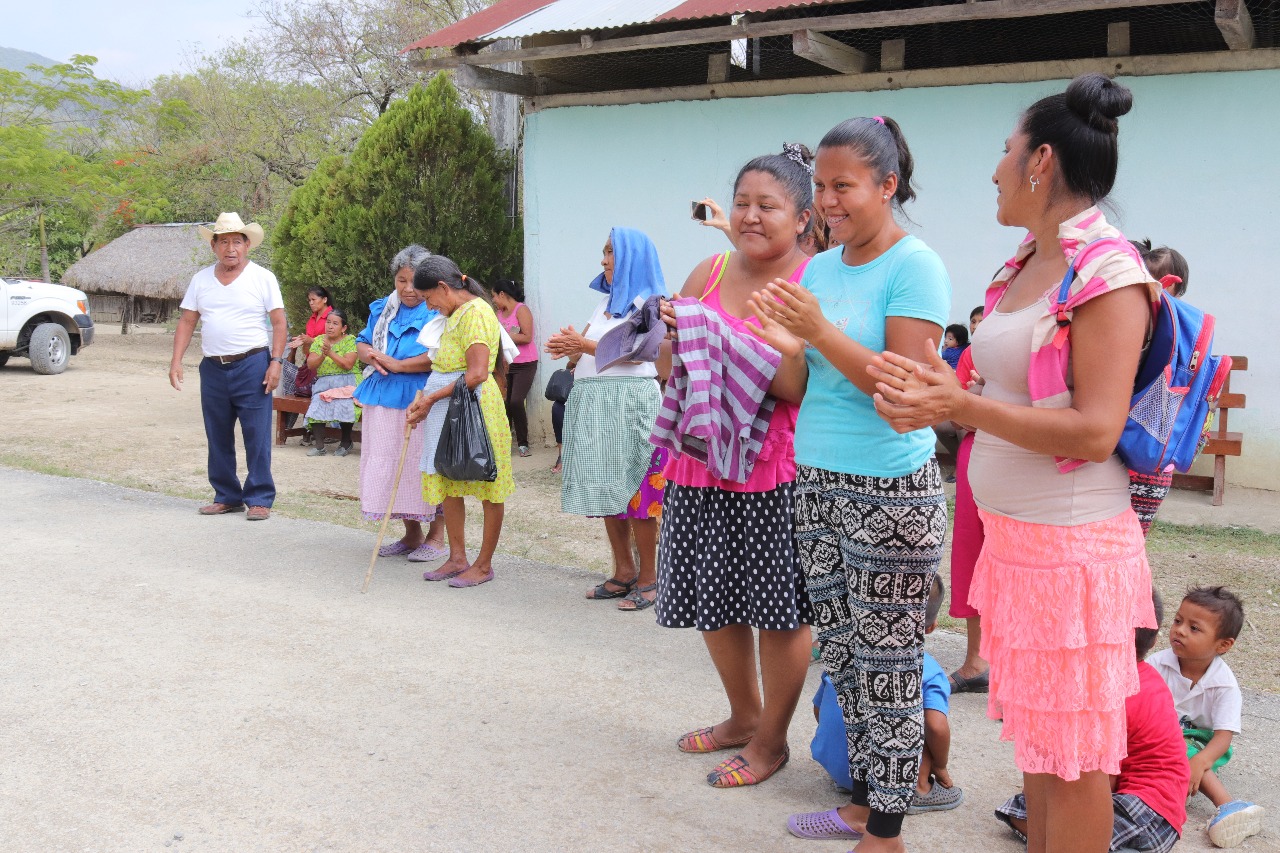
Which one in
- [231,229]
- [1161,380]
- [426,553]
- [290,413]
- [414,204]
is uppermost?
[414,204]

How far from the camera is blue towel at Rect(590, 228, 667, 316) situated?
4.83m

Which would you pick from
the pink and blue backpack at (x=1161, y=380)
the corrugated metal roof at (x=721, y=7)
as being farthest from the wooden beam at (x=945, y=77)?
the pink and blue backpack at (x=1161, y=380)

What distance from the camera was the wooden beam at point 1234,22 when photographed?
6430 mm

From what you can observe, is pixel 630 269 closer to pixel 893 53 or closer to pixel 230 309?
pixel 230 309

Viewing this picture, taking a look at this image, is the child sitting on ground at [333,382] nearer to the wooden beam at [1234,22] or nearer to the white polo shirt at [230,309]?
the white polo shirt at [230,309]

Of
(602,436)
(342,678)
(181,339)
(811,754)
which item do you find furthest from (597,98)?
(811,754)

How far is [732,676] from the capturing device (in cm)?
352

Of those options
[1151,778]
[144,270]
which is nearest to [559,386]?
[1151,778]

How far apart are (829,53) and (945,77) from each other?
0.91 metres

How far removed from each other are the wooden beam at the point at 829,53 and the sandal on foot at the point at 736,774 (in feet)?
18.5

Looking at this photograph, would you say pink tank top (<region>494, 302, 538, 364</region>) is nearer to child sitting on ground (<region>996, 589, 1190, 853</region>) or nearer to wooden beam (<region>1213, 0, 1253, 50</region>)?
wooden beam (<region>1213, 0, 1253, 50</region>)

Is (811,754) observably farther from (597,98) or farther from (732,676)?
(597,98)

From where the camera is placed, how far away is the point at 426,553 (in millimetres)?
6211

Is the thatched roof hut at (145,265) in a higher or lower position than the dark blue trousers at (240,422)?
higher
